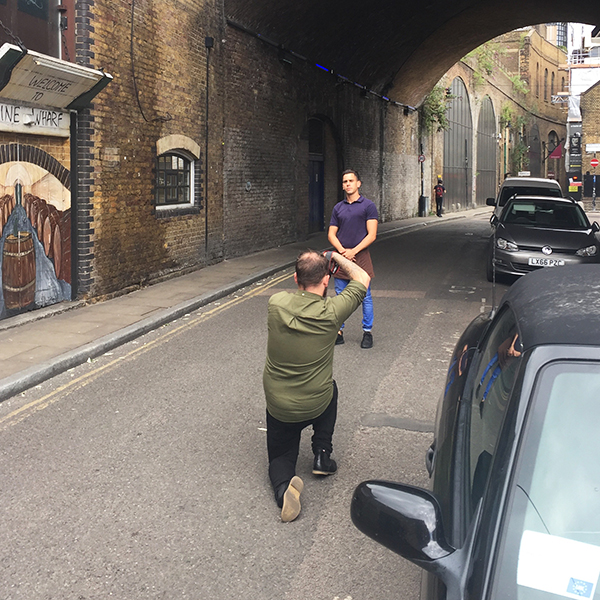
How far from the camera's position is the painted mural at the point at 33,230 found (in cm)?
962

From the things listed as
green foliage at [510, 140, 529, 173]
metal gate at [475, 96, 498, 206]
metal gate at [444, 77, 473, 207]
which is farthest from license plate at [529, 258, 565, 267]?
green foliage at [510, 140, 529, 173]

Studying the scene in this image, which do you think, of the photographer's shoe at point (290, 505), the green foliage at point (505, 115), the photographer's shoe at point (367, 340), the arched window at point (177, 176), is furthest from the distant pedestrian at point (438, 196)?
the photographer's shoe at point (290, 505)

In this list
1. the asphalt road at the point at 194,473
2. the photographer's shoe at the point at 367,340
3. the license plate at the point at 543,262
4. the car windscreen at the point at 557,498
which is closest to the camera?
the car windscreen at the point at 557,498

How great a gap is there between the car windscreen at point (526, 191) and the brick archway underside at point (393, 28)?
6.34 metres

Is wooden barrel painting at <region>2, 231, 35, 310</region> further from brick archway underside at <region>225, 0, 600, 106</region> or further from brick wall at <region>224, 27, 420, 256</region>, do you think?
brick archway underside at <region>225, 0, 600, 106</region>

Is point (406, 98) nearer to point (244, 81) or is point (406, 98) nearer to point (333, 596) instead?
point (244, 81)

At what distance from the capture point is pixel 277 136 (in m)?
19.3

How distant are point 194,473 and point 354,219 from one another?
13.1 feet

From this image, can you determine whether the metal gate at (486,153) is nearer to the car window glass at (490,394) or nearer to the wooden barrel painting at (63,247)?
the wooden barrel painting at (63,247)

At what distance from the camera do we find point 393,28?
23797mm

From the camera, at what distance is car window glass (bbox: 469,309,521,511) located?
235 centimetres

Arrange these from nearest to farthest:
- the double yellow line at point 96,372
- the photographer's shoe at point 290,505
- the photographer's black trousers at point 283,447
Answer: the photographer's shoe at point 290,505 < the photographer's black trousers at point 283,447 < the double yellow line at point 96,372

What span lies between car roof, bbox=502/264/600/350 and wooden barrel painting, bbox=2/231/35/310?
787cm

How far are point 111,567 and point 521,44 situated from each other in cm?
6573
